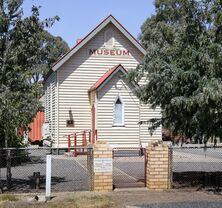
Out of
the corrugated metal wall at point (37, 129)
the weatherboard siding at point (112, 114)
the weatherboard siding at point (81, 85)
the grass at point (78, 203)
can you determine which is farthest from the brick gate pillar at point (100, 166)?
the corrugated metal wall at point (37, 129)

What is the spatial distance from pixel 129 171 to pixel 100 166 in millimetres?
4476

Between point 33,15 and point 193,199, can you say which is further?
point 33,15

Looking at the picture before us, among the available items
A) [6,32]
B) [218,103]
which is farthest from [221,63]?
[6,32]

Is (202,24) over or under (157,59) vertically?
over

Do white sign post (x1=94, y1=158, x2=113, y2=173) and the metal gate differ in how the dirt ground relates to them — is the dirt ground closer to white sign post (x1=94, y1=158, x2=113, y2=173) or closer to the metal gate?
white sign post (x1=94, y1=158, x2=113, y2=173)

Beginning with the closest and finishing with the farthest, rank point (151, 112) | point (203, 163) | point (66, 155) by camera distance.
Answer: point (203, 163)
point (66, 155)
point (151, 112)

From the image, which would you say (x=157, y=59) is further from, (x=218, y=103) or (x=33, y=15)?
(x=33, y=15)

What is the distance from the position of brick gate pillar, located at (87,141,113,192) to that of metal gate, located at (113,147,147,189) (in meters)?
0.63

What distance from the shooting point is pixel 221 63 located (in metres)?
10.8

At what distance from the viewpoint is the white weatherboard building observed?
23.3 m

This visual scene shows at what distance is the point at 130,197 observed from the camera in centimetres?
1062

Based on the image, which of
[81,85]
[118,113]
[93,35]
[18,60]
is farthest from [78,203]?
[93,35]

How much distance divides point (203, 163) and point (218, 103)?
9.11 metres

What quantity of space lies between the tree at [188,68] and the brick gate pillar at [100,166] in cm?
201
